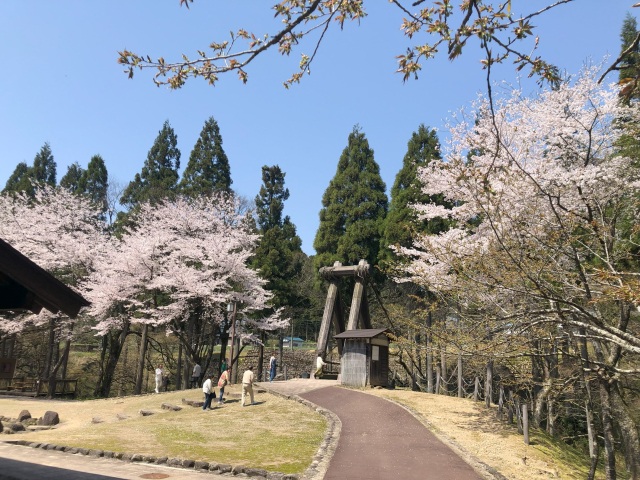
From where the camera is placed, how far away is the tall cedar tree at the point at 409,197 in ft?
85.7

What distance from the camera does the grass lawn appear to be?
34.3ft

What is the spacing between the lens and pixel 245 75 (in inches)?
158

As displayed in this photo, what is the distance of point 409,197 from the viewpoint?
27.5 metres

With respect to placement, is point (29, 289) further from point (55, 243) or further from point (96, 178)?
point (96, 178)

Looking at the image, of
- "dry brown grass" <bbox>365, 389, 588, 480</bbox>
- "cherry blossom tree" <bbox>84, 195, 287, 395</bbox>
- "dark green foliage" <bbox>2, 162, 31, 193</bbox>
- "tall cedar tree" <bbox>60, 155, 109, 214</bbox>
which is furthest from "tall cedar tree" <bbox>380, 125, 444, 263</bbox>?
"dark green foliage" <bbox>2, 162, 31, 193</bbox>

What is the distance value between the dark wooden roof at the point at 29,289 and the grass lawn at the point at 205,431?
5606 mm

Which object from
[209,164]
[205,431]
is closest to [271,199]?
[209,164]

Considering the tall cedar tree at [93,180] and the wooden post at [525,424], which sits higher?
the tall cedar tree at [93,180]

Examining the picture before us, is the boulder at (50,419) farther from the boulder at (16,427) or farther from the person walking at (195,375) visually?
the person walking at (195,375)

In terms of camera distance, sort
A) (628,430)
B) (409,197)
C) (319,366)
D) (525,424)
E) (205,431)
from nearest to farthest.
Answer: (628,430), (525,424), (205,431), (319,366), (409,197)

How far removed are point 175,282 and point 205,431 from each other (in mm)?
12874

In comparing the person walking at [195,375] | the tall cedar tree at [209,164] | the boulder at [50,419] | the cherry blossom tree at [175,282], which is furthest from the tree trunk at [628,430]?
the tall cedar tree at [209,164]

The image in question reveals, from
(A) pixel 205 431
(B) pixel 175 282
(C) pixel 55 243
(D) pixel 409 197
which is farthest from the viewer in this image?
(C) pixel 55 243

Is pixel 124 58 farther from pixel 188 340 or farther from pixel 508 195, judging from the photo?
pixel 188 340
